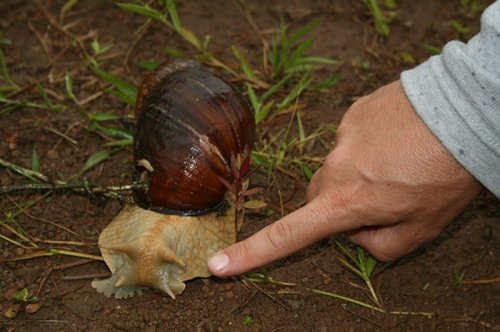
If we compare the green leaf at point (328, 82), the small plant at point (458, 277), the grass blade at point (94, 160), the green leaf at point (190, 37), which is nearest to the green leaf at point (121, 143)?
the grass blade at point (94, 160)

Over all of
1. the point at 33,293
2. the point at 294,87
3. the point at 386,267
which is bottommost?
the point at 33,293

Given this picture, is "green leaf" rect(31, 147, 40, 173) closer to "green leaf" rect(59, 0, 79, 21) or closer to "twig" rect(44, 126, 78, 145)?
"twig" rect(44, 126, 78, 145)

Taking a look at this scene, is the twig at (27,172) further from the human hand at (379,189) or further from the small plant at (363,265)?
the small plant at (363,265)

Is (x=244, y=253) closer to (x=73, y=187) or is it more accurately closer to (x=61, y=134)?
(x=73, y=187)

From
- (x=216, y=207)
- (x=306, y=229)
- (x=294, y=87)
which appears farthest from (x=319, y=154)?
(x=306, y=229)

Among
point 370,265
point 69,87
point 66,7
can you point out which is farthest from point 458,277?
point 66,7

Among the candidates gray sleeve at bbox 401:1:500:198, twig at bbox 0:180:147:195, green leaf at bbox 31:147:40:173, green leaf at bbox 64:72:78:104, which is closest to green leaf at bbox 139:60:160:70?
green leaf at bbox 64:72:78:104

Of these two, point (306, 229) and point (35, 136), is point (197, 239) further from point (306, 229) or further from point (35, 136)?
point (35, 136)
